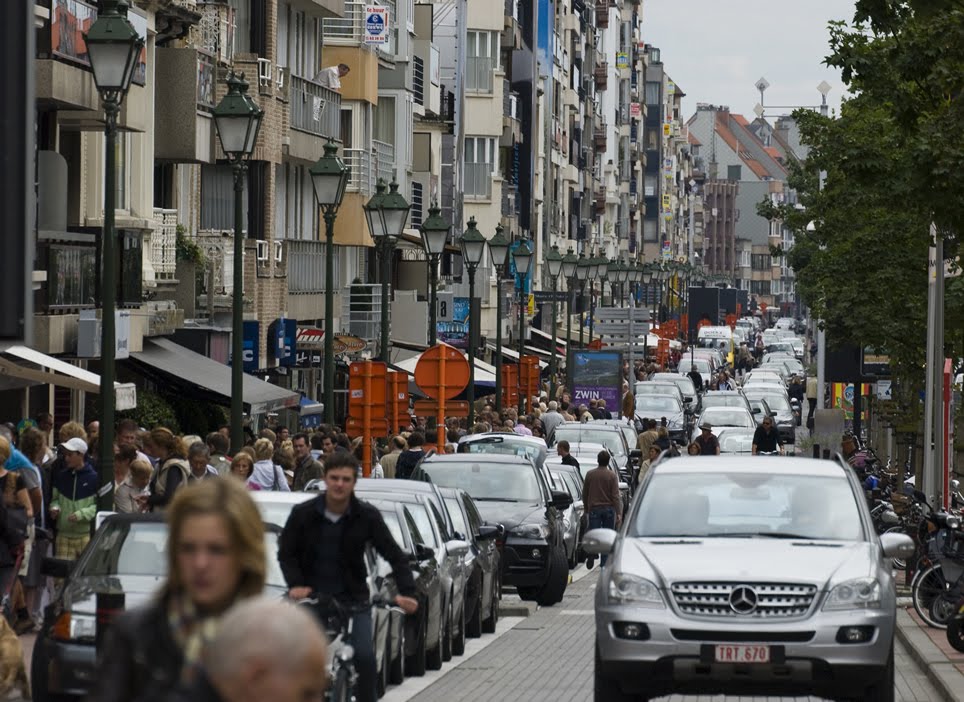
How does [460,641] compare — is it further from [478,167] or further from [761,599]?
[478,167]

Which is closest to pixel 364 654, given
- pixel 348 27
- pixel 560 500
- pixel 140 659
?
pixel 140 659

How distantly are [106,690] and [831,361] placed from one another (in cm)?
4952

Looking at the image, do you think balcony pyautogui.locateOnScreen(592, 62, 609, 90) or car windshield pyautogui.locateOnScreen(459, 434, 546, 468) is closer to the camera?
car windshield pyautogui.locateOnScreen(459, 434, 546, 468)

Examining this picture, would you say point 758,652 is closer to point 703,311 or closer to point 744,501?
point 744,501

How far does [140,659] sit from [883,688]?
864 cm

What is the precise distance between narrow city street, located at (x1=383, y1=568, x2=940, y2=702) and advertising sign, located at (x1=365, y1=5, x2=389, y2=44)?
1241 inches

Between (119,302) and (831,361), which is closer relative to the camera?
(119,302)

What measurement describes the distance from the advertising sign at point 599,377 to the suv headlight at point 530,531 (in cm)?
3516

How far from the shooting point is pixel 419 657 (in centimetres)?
1703

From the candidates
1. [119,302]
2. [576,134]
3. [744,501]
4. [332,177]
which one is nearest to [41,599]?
[744,501]

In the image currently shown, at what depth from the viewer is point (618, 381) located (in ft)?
198

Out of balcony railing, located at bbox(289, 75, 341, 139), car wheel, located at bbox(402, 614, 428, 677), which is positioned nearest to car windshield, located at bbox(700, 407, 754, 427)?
balcony railing, located at bbox(289, 75, 341, 139)

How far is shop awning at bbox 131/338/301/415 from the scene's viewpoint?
32.8 m

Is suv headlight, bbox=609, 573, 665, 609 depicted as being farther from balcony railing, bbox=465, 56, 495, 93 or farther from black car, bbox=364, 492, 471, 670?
balcony railing, bbox=465, 56, 495, 93
